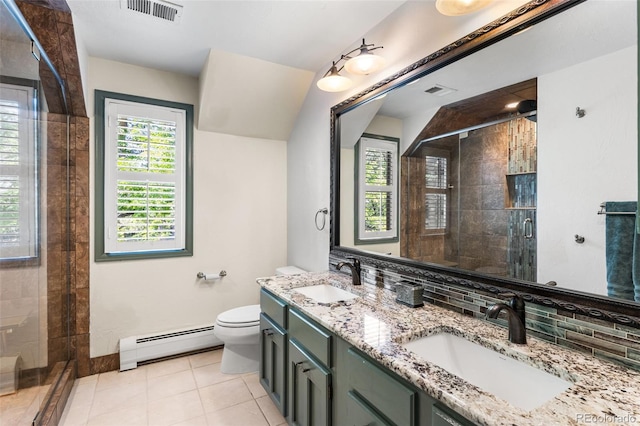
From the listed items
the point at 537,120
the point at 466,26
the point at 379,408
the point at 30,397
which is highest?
the point at 466,26

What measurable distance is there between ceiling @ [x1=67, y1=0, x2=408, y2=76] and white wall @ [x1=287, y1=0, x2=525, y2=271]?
0.53ft

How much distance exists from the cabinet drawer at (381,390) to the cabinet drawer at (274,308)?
0.65 m

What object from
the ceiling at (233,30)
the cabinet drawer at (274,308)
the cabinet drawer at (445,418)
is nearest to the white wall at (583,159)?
the cabinet drawer at (445,418)

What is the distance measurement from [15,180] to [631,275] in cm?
272

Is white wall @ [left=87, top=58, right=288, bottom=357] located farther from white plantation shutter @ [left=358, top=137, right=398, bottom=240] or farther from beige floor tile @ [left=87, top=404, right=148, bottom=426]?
white plantation shutter @ [left=358, top=137, right=398, bottom=240]

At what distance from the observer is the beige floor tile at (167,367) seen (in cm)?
265

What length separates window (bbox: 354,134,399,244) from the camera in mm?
2002

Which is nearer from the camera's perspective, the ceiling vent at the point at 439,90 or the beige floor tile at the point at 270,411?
the ceiling vent at the point at 439,90

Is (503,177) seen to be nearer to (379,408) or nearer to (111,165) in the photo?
(379,408)

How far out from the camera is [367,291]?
196cm

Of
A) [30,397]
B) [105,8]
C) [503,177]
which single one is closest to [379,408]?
[503,177]

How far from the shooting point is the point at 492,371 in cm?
118

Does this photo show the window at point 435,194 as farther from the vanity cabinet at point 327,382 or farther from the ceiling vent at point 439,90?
the vanity cabinet at point 327,382

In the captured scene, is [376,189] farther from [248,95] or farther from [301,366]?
[248,95]
